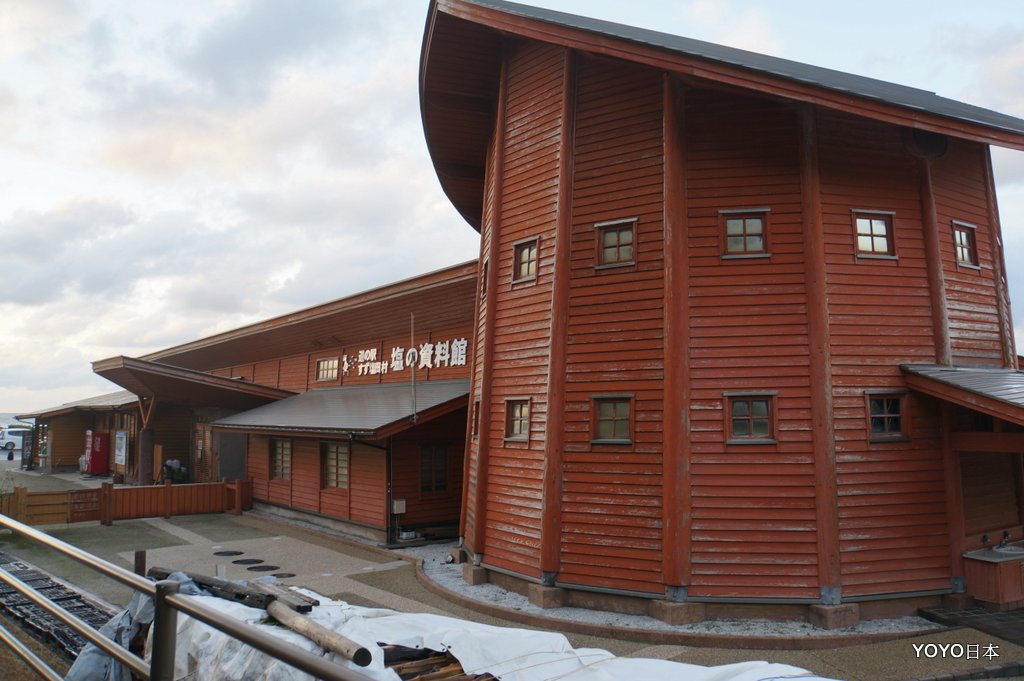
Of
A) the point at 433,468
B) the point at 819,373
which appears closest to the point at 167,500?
the point at 433,468

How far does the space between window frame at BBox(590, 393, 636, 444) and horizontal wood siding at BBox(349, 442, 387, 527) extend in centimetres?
816

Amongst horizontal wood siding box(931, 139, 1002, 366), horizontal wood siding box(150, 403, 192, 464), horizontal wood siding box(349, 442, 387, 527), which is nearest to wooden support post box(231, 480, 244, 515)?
horizontal wood siding box(349, 442, 387, 527)

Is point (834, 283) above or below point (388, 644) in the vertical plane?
above

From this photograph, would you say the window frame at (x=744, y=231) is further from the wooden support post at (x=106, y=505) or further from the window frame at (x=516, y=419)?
the wooden support post at (x=106, y=505)

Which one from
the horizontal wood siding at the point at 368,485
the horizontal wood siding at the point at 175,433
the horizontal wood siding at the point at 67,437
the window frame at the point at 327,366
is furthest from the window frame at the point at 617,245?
the horizontal wood siding at the point at 67,437

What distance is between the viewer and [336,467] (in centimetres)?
2100

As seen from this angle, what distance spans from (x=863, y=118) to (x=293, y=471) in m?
18.9

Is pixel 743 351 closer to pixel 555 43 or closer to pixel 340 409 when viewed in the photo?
A: pixel 555 43

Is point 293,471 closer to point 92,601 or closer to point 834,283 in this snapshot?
point 92,601

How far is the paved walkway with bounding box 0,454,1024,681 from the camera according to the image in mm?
9117

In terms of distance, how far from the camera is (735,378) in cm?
1135

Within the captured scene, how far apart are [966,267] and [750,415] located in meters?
5.42

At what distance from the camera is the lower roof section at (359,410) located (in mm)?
17438

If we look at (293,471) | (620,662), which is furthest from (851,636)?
(293,471)
